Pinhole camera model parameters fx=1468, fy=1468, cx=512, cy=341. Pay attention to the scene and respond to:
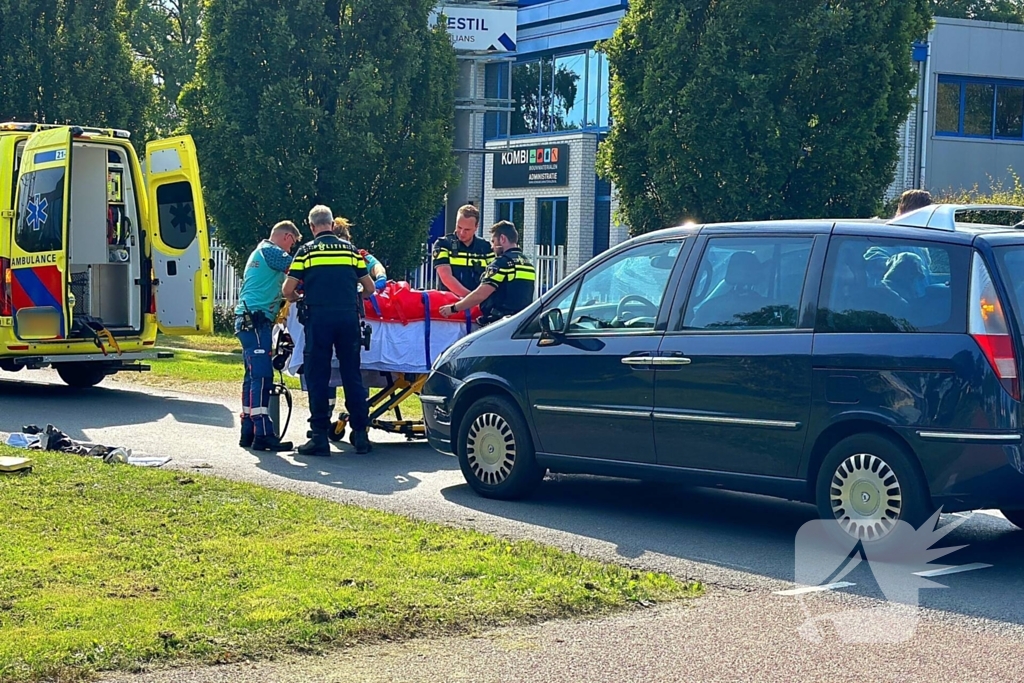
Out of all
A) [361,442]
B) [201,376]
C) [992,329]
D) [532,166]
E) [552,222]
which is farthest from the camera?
[532,166]

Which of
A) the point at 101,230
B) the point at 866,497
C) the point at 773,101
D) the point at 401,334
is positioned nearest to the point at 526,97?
the point at 773,101

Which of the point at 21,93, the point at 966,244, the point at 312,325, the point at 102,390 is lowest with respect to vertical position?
the point at 102,390

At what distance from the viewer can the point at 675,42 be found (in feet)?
60.7

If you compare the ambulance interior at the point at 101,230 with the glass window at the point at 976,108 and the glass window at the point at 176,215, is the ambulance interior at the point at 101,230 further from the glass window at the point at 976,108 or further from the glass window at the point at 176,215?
the glass window at the point at 976,108

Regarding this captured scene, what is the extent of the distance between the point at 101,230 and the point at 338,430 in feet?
16.8

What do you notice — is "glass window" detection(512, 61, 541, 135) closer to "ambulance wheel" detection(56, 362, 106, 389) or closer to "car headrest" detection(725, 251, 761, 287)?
"ambulance wheel" detection(56, 362, 106, 389)

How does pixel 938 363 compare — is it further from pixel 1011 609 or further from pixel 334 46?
pixel 334 46

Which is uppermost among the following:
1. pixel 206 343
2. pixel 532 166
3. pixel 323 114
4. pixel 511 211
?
pixel 323 114

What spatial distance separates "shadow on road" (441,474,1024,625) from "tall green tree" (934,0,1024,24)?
40.8 metres

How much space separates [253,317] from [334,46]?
1187 centimetres

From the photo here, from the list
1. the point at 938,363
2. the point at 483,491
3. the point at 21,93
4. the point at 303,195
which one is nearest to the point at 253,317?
Result: the point at 483,491

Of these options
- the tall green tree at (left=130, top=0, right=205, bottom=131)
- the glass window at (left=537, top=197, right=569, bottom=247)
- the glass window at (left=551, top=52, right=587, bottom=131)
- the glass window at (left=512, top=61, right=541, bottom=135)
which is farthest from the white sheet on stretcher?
the tall green tree at (left=130, top=0, right=205, bottom=131)

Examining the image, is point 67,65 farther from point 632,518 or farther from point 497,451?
point 632,518

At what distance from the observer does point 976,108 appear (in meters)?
34.0
